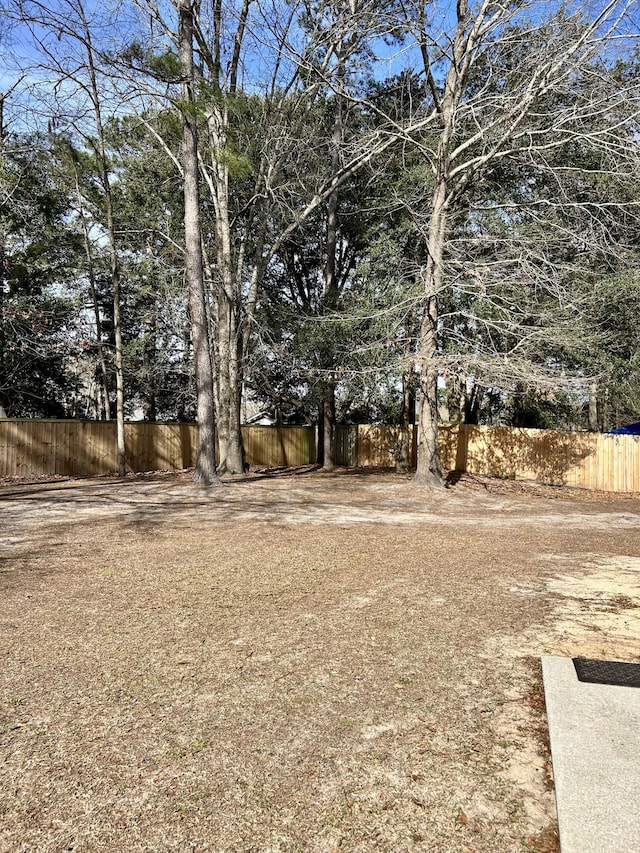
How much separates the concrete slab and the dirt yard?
0.09 m

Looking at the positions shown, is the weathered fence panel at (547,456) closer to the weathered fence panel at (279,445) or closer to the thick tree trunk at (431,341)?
the thick tree trunk at (431,341)

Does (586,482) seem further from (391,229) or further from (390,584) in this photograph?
(390,584)

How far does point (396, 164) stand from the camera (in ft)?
50.5

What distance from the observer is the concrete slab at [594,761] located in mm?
1776

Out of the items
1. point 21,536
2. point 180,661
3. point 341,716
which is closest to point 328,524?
point 21,536

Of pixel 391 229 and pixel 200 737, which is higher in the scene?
pixel 391 229

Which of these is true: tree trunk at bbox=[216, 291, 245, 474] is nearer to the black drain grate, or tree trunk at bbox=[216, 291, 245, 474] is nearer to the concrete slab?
the black drain grate

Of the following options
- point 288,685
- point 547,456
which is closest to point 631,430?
point 547,456

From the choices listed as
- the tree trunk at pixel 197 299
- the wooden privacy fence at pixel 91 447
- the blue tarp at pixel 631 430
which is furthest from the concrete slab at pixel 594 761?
the blue tarp at pixel 631 430

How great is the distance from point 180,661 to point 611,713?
222cm

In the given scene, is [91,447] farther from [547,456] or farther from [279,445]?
[547,456]

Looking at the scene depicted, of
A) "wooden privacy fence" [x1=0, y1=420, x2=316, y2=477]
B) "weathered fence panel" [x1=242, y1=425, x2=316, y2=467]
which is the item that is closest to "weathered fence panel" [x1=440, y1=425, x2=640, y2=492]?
"weathered fence panel" [x1=242, y1=425, x2=316, y2=467]

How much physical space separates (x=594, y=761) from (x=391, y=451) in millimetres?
17828

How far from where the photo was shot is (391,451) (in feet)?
65.4
